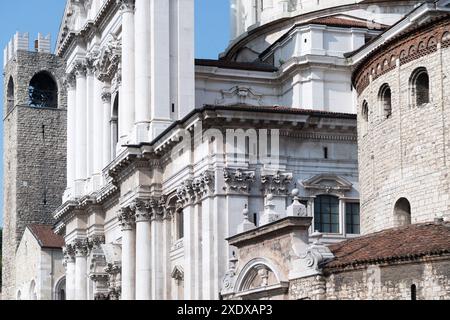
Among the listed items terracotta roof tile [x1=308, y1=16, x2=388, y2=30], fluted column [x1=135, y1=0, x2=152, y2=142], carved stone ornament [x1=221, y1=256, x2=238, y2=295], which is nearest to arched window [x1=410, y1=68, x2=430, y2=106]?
carved stone ornament [x1=221, y1=256, x2=238, y2=295]

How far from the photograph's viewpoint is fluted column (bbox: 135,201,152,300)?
4647 centimetres

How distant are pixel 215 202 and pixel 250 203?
3.97 ft

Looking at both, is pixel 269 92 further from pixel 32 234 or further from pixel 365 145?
pixel 32 234

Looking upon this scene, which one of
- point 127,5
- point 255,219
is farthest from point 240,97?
point 255,219

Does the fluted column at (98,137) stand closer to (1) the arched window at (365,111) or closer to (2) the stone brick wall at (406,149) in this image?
(1) the arched window at (365,111)

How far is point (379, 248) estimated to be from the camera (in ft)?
92.2

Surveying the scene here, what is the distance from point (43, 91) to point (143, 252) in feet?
138

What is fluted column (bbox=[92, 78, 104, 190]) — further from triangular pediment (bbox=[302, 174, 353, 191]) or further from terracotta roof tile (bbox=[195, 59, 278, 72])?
triangular pediment (bbox=[302, 174, 353, 191])

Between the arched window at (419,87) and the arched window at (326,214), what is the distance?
37.2ft

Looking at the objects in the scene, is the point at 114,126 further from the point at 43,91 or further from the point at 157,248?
the point at 43,91

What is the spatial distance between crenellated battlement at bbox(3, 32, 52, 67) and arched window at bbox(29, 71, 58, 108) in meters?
2.03

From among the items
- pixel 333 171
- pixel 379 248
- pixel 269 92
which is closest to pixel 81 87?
pixel 269 92

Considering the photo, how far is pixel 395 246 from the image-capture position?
27469 mm

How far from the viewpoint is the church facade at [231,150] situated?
32.4 m
